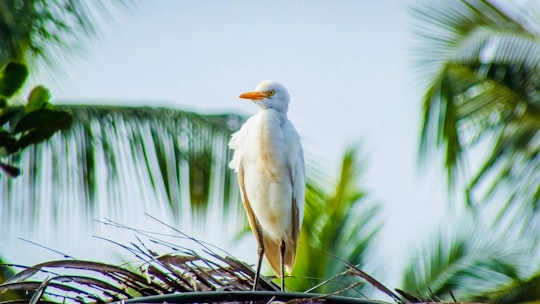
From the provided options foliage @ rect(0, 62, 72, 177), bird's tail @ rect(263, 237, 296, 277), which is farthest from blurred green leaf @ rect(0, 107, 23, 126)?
bird's tail @ rect(263, 237, 296, 277)

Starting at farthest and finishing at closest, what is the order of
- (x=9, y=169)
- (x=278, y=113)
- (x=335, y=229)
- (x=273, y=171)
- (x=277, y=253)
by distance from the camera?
(x=335, y=229) → (x=277, y=253) → (x=278, y=113) → (x=273, y=171) → (x=9, y=169)

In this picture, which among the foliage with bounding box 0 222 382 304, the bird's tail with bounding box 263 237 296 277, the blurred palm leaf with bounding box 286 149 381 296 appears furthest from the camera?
the blurred palm leaf with bounding box 286 149 381 296

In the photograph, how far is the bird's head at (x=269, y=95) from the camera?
4.78 m

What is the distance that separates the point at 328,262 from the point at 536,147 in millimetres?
1652

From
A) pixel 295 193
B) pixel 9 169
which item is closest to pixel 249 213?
pixel 295 193

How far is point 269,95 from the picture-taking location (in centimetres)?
479

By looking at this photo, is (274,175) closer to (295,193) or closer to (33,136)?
(295,193)

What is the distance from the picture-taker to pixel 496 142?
814 cm

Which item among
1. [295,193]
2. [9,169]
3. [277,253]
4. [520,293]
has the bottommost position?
[520,293]

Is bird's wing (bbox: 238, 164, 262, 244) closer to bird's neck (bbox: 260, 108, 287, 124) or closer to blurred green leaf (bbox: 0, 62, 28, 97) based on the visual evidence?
bird's neck (bbox: 260, 108, 287, 124)

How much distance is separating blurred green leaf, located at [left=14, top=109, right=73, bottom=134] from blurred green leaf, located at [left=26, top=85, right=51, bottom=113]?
5 cm

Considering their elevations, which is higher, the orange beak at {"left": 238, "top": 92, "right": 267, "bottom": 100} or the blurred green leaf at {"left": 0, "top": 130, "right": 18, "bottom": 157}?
the blurred green leaf at {"left": 0, "top": 130, "right": 18, "bottom": 157}

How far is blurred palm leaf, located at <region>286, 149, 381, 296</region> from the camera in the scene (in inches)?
298

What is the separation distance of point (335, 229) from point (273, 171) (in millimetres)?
3214
